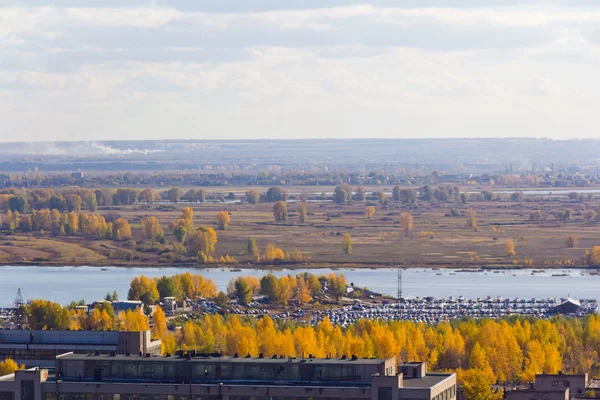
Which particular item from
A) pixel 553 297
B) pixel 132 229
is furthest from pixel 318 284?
pixel 132 229

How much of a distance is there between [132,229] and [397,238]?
23113mm

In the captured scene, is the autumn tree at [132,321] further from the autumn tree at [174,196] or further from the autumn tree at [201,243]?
the autumn tree at [174,196]

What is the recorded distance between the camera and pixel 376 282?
91812 mm

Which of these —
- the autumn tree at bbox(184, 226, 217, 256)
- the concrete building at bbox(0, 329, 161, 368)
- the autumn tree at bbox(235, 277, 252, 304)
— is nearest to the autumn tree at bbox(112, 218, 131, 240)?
the autumn tree at bbox(184, 226, 217, 256)

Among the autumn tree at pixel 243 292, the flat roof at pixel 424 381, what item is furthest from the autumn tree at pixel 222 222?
the flat roof at pixel 424 381

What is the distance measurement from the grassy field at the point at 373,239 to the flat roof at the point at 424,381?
75.0 meters

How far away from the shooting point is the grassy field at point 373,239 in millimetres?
109500

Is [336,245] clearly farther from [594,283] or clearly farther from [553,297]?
[553,297]

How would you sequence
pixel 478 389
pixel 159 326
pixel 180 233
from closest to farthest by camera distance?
pixel 478 389, pixel 159 326, pixel 180 233

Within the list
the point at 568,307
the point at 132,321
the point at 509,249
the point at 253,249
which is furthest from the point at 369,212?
the point at 132,321

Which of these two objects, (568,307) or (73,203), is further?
(73,203)

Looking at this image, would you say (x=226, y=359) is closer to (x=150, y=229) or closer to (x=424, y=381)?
(x=424, y=381)

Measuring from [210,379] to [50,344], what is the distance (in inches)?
422

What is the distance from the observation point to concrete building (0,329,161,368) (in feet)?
122
